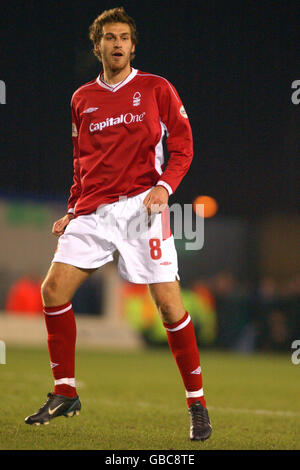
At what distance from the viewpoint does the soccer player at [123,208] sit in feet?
13.7

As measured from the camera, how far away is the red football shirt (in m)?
4.28

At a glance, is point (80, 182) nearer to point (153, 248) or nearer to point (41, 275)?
point (153, 248)

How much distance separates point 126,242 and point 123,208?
0.64 feet

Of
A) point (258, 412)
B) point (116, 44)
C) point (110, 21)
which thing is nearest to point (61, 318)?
point (116, 44)

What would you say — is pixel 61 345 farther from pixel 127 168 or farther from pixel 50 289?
pixel 127 168

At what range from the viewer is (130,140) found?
428 centimetres

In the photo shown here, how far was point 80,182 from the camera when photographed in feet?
14.7

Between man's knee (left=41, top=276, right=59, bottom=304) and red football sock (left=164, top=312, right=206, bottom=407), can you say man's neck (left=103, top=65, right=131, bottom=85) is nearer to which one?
man's knee (left=41, top=276, right=59, bottom=304)

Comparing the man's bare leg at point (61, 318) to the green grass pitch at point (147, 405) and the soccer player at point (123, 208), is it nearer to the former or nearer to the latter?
the soccer player at point (123, 208)

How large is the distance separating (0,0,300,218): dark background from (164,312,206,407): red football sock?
40.3 feet

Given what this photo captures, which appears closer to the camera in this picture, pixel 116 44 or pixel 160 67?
pixel 116 44

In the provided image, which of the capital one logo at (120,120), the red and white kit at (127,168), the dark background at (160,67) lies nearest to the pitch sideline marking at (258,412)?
the red and white kit at (127,168)

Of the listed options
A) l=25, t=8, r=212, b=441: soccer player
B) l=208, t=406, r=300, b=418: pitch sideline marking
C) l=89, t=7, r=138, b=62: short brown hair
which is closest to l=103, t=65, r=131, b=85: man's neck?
l=25, t=8, r=212, b=441: soccer player

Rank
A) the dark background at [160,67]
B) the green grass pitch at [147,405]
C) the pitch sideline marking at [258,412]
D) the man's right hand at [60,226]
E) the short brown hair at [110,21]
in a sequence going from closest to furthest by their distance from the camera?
the green grass pitch at [147,405] < the short brown hair at [110,21] < the man's right hand at [60,226] < the pitch sideline marking at [258,412] < the dark background at [160,67]
